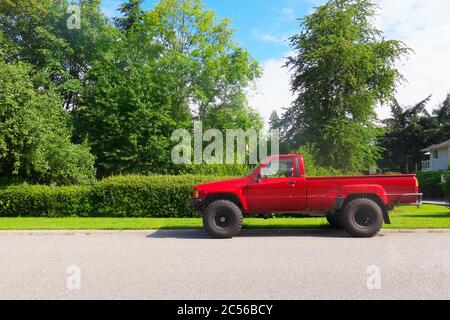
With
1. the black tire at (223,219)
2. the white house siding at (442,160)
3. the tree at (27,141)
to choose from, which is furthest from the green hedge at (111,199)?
the white house siding at (442,160)

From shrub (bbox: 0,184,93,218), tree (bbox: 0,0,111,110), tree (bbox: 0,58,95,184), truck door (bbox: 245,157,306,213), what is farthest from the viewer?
tree (bbox: 0,0,111,110)

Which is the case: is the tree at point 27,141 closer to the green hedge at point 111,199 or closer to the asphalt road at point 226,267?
the green hedge at point 111,199

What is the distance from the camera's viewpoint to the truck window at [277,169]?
464 inches

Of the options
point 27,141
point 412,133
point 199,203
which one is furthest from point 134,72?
point 412,133

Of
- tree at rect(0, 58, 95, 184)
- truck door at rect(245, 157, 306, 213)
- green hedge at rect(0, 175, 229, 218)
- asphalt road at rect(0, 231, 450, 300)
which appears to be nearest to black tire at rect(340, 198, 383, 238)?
asphalt road at rect(0, 231, 450, 300)

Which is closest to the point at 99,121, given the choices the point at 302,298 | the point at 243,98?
the point at 243,98

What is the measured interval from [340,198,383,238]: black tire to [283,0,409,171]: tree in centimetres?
2290

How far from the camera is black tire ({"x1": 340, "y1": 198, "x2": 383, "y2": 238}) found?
11.0 metres

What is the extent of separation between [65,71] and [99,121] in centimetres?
520

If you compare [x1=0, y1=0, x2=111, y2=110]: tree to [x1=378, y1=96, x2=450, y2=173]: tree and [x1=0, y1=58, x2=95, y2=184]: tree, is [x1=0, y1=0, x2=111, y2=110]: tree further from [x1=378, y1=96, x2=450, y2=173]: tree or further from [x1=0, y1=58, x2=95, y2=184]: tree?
[x1=378, y1=96, x2=450, y2=173]: tree

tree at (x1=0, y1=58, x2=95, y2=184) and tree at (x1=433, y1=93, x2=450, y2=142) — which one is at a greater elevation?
tree at (x1=433, y1=93, x2=450, y2=142)

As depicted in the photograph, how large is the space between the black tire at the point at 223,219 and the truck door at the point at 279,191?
0.60m

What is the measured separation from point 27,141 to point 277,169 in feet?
42.9

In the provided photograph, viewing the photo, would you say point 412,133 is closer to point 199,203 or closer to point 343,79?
point 343,79
